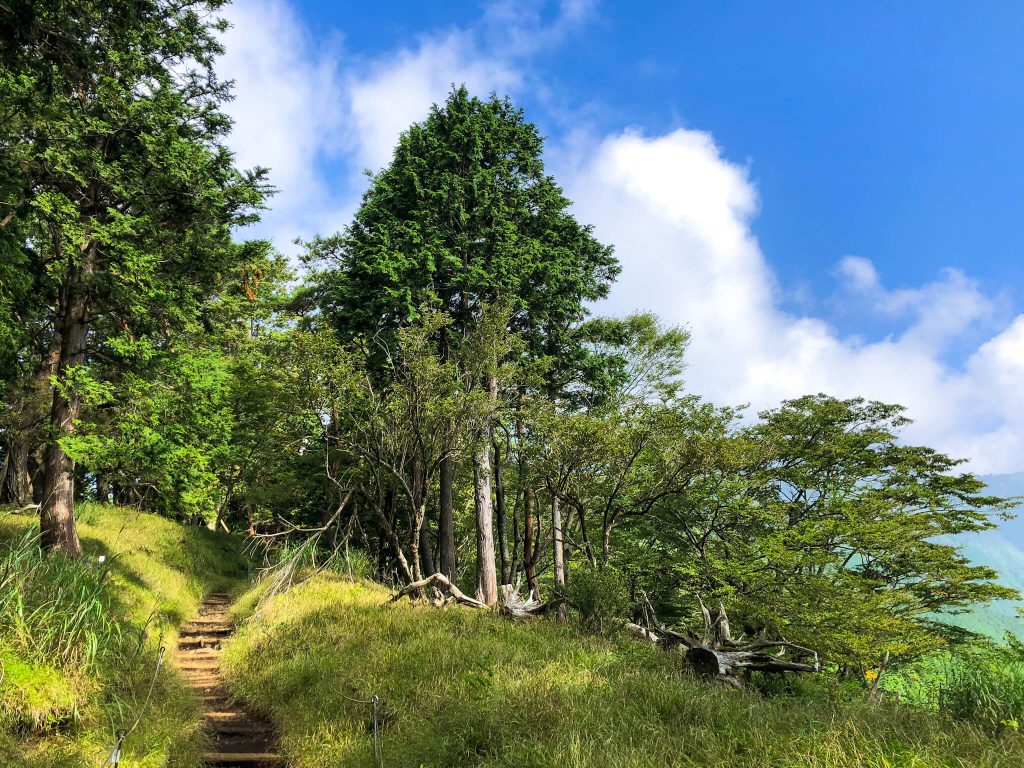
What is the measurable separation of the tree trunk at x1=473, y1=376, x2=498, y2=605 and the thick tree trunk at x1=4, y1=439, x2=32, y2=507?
Answer: 1584cm

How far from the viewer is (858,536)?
1257 cm

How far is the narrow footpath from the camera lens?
5863 millimetres

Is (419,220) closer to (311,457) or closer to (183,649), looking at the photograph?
(311,457)

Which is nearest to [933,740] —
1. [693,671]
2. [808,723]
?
[808,723]

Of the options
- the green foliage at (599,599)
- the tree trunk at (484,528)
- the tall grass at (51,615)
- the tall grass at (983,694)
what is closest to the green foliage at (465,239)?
the tree trunk at (484,528)

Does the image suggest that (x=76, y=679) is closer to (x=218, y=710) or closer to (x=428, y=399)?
(x=218, y=710)

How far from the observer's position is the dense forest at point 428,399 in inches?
368

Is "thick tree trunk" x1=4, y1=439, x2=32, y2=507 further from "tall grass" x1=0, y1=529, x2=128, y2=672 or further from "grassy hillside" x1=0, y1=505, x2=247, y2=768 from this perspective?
"tall grass" x1=0, y1=529, x2=128, y2=672

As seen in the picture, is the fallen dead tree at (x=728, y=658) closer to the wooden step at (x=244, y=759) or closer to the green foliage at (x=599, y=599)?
the green foliage at (x=599, y=599)

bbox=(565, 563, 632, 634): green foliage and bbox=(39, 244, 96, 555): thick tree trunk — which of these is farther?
bbox=(39, 244, 96, 555): thick tree trunk

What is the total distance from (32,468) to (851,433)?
103 feet

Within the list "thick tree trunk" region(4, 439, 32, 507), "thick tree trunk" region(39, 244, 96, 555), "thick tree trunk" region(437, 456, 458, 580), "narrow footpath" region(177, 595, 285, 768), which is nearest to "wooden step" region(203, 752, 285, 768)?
"narrow footpath" region(177, 595, 285, 768)

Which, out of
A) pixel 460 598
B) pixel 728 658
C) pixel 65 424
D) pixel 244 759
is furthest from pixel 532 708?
pixel 65 424

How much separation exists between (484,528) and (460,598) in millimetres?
2884
